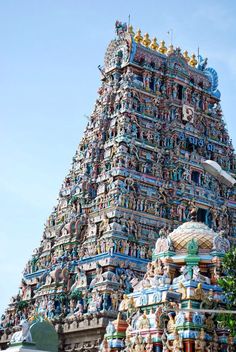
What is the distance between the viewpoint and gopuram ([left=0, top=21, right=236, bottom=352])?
46.8 meters

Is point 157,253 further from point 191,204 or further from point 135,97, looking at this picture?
point 135,97

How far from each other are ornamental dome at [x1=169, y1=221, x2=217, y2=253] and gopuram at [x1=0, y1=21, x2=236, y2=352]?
2.27m

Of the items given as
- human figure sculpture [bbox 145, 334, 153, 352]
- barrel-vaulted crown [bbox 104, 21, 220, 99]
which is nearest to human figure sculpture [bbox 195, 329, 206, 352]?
human figure sculpture [bbox 145, 334, 153, 352]

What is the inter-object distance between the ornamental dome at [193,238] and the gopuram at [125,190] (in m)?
2.27

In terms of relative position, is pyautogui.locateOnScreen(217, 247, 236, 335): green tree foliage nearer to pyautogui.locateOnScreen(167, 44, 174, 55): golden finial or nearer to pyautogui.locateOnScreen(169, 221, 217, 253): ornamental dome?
pyautogui.locateOnScreen(169, 221, 217, 253): ornamental dome

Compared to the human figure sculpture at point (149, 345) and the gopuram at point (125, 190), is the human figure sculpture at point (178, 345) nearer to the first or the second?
the human figure sculpture at point (149, 345)

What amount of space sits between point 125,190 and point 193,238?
1828 cm

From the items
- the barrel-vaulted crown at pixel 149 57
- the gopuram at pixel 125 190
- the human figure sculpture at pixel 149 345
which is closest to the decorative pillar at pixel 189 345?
the human figure sculpture at pixel 149 345

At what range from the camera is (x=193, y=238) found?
32594mm

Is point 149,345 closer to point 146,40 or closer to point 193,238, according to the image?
point 193,238

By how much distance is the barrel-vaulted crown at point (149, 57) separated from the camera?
57.9 meters

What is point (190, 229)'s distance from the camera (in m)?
33.3

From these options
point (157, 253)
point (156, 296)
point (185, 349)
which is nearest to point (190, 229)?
point (157, 253)

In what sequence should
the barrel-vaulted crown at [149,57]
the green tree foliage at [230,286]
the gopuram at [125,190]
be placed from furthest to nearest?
1. the barrel-vaulted crown at [149,57]
2. the gopuram at [125,190]
3. the green tree foliage at [230,286]
